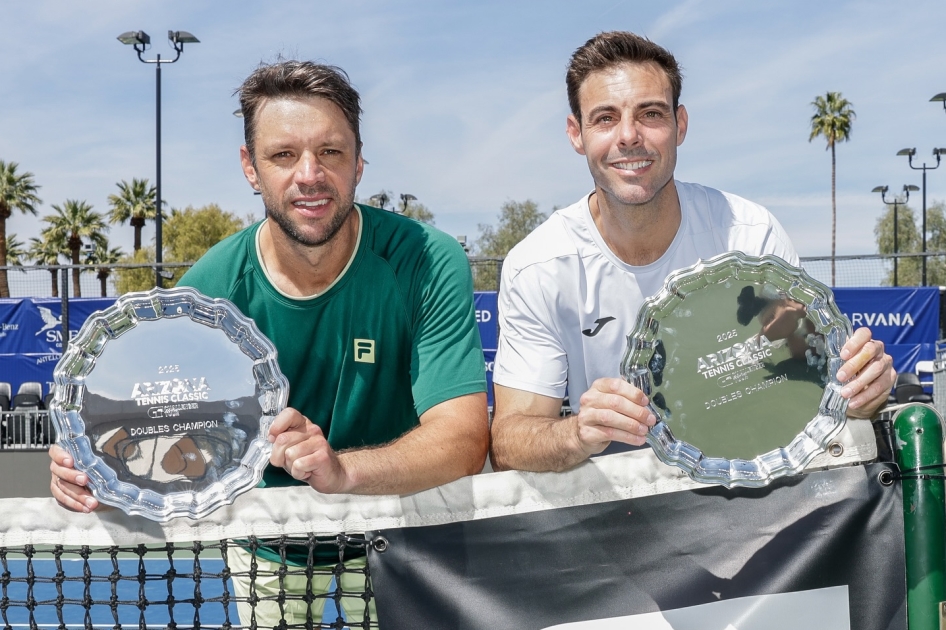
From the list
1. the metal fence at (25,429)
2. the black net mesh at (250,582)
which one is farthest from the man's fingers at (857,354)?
the metal fence at (25,429)

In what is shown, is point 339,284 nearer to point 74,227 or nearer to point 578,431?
point 578,431

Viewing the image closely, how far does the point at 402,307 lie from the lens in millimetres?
2725

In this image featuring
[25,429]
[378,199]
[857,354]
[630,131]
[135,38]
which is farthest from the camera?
[378,199]

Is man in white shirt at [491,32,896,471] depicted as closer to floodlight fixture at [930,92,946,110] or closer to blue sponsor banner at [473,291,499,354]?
blue sponsor banner at [473,291,499,354]

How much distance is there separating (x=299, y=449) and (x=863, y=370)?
4.14 ft

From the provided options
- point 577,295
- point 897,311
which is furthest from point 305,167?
point 897,311

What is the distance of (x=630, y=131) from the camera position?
2826mm

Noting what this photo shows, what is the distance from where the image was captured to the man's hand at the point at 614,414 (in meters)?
2.00

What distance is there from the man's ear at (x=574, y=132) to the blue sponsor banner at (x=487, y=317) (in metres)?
8.75

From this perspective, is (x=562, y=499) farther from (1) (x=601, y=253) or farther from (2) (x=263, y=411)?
(1) (x=601, y=253)

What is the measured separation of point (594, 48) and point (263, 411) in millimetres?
1602

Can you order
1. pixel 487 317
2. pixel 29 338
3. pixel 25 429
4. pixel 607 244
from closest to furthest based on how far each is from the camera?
pixel 607 244, pixel 25 429, pixel 487 317, pixel 29 338

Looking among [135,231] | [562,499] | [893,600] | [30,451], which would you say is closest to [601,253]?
[562,499]

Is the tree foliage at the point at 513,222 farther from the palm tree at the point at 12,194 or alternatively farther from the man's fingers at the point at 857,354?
the man's fingers at the point at 857,354
